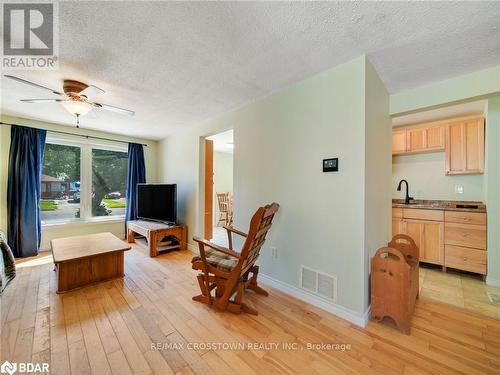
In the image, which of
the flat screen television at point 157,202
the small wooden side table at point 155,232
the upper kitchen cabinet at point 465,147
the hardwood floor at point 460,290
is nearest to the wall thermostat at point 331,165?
the hardwood floor at point 460,290

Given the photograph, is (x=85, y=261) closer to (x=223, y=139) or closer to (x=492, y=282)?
(x=223, y=139)

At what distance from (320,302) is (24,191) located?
4.66 meters

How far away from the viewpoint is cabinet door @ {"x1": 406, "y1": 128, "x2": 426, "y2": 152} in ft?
10.8

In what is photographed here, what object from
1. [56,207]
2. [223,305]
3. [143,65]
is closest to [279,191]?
[223,305]

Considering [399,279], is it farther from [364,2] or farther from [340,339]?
[364,2]

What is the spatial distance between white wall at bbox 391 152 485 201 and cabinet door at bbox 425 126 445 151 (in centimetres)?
23

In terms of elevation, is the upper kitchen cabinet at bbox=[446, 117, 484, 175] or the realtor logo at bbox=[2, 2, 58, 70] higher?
the realtor logo at bbox=[2, 2, 58, 70]

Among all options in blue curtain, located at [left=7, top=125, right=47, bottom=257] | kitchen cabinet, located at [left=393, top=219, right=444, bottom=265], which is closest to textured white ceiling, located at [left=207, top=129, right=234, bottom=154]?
blue curtain, located at [left=7, top=125, right=47, bottom=257]

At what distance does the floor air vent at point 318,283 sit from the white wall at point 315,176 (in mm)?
53

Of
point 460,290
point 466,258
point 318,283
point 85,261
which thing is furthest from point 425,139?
point 85,261

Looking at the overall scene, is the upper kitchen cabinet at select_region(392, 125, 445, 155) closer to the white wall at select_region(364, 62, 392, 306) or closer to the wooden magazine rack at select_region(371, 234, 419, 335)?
the white wall at select_region(364, 62, 392, 306)

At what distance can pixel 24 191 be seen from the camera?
3.31m

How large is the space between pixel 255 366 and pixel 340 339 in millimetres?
709

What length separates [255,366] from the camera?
4.42 feet
